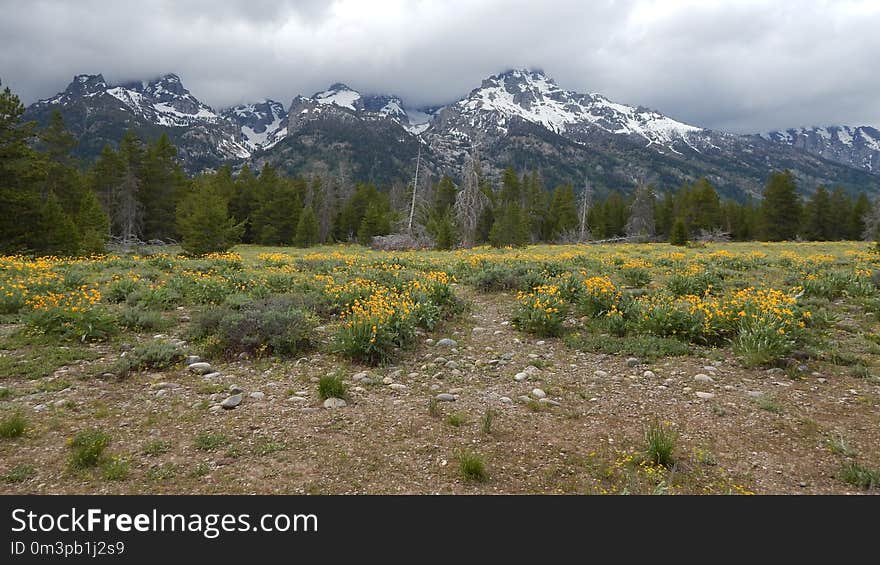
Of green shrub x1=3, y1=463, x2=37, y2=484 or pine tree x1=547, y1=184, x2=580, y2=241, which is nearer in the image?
green shrub x1=3, y1=463, x2=37, y2=484

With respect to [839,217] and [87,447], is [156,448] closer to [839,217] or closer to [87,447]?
[87,447]

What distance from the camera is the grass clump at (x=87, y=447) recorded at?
13.8 ft

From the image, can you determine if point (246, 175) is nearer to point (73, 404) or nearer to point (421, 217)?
point (421, 217)

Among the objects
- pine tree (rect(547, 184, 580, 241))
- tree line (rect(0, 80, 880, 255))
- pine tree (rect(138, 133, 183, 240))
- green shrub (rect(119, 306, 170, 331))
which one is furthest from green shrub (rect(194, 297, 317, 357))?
pine tree (rect(547, 184, 580, 241))

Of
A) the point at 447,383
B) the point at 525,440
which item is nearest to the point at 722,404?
the point at 525,440

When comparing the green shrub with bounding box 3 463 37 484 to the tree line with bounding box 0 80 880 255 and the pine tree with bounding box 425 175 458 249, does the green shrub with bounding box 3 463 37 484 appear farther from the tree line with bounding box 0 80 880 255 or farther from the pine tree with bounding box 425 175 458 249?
the pine tree with bounding box 425 175 458 249

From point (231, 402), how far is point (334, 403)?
1330 millimetres

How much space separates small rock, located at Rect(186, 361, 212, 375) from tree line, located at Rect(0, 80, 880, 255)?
73.3 ft

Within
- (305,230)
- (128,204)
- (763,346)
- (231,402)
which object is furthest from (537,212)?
(231,402)

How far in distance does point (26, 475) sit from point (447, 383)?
4.78m

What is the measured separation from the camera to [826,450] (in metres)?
4.76

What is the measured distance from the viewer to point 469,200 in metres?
39.9

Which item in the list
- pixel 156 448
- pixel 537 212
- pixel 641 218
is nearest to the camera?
pixel 156 448

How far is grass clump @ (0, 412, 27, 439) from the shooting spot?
4676mm
